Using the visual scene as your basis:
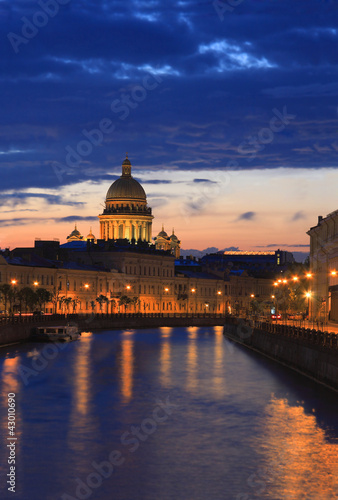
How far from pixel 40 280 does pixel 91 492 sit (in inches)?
4427

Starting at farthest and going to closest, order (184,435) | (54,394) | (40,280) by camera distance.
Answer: (40,280) → (54,394) → (184,435)

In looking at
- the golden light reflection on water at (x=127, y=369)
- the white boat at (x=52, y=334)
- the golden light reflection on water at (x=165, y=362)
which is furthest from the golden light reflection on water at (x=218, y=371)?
the white boat at (x=52, y=334)

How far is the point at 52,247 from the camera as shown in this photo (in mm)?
178625

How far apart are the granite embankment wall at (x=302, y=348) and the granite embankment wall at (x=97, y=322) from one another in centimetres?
2084

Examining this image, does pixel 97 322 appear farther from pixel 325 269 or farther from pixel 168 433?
pixel 168 433

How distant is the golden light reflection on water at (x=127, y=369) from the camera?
173 ft

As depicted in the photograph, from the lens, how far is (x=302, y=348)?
195ft

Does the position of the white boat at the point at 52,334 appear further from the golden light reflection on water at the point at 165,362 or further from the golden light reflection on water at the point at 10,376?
the golden light reflection on water at the point at 10,376

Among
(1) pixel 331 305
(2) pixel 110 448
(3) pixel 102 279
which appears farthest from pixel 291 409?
(3) pixel 102 279

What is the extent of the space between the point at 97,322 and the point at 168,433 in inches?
3641

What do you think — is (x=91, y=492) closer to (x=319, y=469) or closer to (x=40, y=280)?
(x=319, y=469)

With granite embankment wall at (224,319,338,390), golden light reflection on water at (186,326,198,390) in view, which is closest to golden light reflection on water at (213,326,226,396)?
golden light reflection on water at (186,326,198,390)

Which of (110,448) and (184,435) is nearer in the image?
(110,448)

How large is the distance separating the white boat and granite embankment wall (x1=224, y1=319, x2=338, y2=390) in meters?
17.9
